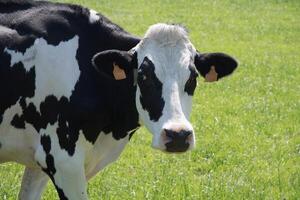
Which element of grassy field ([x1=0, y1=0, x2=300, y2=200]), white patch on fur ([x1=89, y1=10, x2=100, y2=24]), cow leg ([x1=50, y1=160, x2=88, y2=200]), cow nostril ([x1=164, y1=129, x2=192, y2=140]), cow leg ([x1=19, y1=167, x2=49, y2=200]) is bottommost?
grassy field ([x1=0, y1=0, x2=300, y2=200])

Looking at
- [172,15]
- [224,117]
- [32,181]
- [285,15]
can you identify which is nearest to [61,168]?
[32,181]

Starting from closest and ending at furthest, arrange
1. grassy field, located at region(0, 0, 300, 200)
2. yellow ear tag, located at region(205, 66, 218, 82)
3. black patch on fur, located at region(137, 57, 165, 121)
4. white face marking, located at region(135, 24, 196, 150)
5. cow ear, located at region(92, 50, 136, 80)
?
white face marking, located at region(135, 24, 196, 150) → black patch on fur, located at region(137, 57, 165, 121) → cow ear, located at region(92, 50, 136, 80) → yellow ear tag, located at region(205, 66, 218, 82) → grassy field, located at region(0, 0, 300, 200)

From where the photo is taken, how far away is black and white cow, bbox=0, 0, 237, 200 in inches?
207

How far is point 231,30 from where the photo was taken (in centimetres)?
2203

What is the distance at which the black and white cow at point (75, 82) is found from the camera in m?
5.27

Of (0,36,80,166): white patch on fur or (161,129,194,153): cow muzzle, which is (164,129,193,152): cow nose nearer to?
(161,129,194,153): cow muzzle

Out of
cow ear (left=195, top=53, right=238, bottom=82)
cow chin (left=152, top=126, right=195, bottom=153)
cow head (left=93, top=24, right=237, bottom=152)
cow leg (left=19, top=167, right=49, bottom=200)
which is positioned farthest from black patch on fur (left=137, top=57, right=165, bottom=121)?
cow leg (left=19, top=167, right=49, bottom=200)

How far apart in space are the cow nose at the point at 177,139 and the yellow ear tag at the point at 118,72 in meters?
0.82

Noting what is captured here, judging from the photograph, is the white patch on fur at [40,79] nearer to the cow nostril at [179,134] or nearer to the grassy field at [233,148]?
the cow nostril at [179,134]

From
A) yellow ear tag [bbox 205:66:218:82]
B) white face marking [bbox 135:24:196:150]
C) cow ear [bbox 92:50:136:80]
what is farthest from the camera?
yellow ear tag [bbox 205:66:218:82]

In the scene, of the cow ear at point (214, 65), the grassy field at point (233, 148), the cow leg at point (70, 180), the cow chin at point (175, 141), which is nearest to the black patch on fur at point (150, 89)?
the cow chin at point (175, 141)

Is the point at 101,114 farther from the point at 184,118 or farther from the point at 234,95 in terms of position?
the point at 234,95

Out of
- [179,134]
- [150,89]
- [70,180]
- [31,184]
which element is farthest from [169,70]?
[31,184]

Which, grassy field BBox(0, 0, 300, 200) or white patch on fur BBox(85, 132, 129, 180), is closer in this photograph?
white patch on fur BBox(85, 132, 129, 180)
